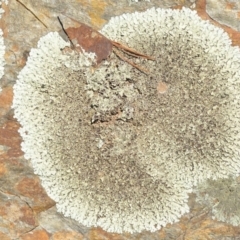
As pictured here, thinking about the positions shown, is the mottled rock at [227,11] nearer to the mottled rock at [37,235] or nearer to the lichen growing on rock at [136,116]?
the lichen growing on rock at [136,116]

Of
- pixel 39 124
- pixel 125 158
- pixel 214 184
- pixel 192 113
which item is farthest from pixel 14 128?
pixel 214 184

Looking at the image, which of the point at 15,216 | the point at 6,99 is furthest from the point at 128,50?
the point at 15,216

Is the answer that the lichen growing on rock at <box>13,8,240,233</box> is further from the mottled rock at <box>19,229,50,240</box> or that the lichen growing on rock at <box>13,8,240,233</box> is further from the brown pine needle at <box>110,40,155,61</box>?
the mottled rock at <box>19,229,50,240</box>

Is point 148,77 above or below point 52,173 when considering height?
above

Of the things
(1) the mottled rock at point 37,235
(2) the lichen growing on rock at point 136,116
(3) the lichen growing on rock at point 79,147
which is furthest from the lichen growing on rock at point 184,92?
(1) the mottled rock at point 37,235

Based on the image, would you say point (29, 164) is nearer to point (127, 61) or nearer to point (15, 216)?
point (15, 216)

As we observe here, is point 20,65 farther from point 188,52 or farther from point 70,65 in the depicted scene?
point 188,52
